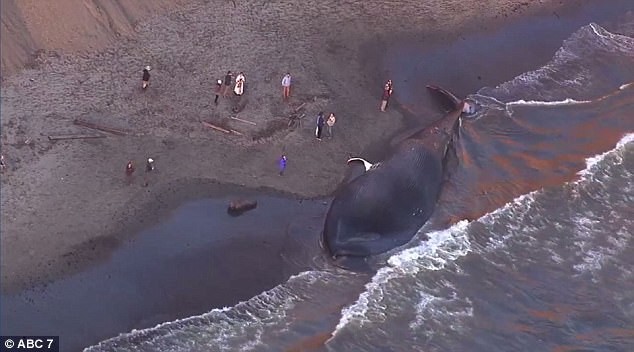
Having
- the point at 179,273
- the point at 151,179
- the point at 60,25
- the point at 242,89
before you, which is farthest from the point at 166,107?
the point at 179,273

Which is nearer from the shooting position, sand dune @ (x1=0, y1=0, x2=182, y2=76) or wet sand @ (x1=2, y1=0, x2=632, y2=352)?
wet sand @ (x1=2, y1=0, x2=632, y2=352)

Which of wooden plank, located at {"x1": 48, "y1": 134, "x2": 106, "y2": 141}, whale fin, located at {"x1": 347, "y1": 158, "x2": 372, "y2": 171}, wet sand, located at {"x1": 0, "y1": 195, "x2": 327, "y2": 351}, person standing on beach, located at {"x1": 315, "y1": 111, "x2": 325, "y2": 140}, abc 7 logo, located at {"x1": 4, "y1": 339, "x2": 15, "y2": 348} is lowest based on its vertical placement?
abc 7 logo, located at {"x1": 4, "y1": 339, "x2": 15, "y2": 348}

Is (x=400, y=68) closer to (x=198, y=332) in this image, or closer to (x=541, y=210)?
(x=541, y=210)

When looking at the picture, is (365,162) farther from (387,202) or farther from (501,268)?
(501,268)

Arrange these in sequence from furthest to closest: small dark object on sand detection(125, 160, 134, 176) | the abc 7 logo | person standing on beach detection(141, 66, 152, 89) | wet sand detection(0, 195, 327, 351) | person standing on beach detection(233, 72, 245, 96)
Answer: person standing on beach detection(233, 72, 245, 96)
person standing on beach detection(141, 66, 152, 89)
small dark object on sand detection(125, 160, 134, 176)
wet sand detection(0, 195, 327, 351)
the abc 7 logo

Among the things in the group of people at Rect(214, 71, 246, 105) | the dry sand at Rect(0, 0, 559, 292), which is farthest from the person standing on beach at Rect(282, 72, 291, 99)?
the group of people at Rect(214, 71, 246, 105)

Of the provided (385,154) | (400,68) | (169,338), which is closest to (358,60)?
(400,68)

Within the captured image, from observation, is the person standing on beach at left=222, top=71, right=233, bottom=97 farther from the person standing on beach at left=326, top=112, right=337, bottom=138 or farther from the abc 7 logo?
the abc 7 logo
